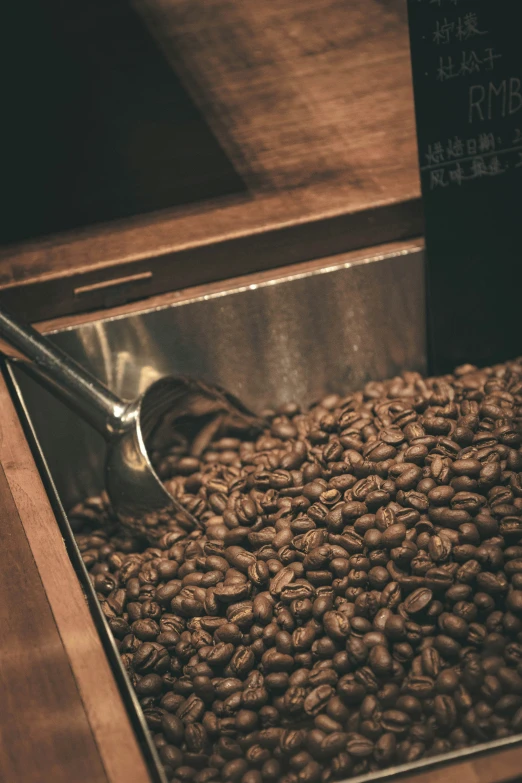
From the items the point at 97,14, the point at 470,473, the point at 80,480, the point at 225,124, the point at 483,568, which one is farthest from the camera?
the point at 97,14

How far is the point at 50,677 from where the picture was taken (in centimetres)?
85

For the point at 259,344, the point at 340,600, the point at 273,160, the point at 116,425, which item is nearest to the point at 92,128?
the point at 273,160

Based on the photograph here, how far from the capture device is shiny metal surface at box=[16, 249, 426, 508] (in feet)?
4.66

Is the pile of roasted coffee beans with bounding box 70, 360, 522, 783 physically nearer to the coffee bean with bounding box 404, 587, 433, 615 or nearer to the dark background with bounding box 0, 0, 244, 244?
the coffee bean with bounding box 404, 587, 433, 615

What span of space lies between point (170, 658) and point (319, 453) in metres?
0.40

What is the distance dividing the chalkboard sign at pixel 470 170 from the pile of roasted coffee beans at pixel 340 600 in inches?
7.0

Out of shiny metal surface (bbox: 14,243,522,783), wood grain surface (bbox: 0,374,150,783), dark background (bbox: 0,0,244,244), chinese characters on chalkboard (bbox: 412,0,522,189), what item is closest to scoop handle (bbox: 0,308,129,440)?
shiny metal surface (bbox: 14,243,522,783)

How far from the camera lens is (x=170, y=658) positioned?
105cm

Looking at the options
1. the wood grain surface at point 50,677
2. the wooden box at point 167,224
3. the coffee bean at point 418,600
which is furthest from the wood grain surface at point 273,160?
the coffee bean at point 418,600

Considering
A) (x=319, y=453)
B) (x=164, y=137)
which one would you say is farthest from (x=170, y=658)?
(x=164, y=137)

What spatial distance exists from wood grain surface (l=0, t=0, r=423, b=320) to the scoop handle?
173mm

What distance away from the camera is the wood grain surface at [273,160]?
1435mm

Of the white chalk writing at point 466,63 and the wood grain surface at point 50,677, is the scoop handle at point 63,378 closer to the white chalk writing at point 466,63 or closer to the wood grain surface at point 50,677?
the wood grain surface at point 50,677

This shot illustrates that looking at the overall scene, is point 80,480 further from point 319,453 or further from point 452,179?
point 452,179
